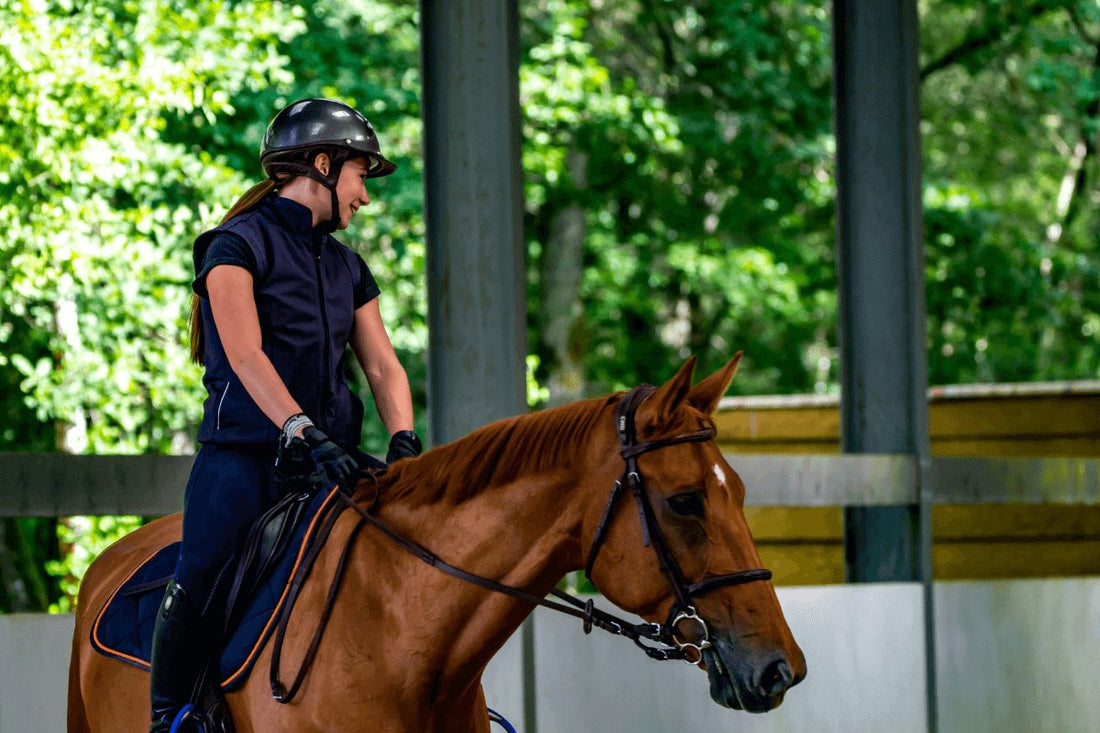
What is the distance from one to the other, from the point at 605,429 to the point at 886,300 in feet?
13.3

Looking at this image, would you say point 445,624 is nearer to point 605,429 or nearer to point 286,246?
point 605,429

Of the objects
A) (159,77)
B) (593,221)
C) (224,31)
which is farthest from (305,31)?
(593,221)

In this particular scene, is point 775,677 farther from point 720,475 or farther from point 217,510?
point 217,510

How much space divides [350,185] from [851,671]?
12.6ft

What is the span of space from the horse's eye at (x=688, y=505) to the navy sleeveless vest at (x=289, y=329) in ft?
2.75

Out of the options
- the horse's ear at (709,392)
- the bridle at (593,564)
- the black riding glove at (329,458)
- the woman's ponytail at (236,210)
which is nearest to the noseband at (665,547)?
the bridle at (593,564)

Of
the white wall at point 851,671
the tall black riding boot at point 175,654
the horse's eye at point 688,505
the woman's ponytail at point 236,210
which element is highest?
the woman's ponytail at point 236,210

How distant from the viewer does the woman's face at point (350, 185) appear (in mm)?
3400

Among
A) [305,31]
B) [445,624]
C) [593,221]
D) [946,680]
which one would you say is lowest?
[946,680]

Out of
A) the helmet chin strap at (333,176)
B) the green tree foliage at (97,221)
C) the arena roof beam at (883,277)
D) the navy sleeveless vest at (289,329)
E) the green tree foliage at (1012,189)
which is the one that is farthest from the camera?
the green tree foliage at (1012,189)

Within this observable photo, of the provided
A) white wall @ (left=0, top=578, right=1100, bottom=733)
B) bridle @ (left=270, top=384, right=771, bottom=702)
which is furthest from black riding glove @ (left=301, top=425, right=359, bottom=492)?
white wall @ (left=0, top=578, right=1100, bottom=733)

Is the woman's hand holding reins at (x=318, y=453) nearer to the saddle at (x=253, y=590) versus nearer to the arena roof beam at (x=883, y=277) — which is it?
the saddle at (x=253, y=590)

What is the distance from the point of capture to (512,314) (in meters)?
5.31

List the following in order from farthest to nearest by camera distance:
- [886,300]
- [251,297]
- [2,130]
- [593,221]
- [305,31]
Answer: [593,221], [305,31], [2,130], [886,300], [251,297]
